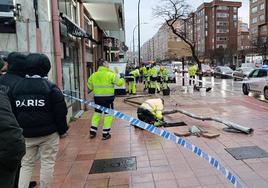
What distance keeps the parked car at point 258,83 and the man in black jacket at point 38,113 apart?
12493 millimetres

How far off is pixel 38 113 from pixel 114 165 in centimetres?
209

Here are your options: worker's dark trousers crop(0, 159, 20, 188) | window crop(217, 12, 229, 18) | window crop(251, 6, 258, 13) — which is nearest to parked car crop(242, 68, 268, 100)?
worker's dark trousers crop(0, 159, 20, 188)

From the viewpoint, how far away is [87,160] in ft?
17.5

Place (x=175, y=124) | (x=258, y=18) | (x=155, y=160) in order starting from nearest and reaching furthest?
(x=155, y=160) → (x=175, y=124) → (x=258, y=18)

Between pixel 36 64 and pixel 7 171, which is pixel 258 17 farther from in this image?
pixel 7 171

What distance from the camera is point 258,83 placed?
48.3 ft

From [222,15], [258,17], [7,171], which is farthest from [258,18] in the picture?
[7,171]

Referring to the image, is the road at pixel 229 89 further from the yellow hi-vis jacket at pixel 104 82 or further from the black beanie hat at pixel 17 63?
→ the black beanie hat at pixel 17 63

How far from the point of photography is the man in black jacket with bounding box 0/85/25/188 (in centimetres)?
190

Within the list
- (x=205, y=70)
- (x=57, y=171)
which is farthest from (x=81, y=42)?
(x=205, y=70)

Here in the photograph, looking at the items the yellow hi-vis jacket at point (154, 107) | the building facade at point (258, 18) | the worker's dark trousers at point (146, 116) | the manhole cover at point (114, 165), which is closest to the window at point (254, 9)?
the building facade at point (258, 18)

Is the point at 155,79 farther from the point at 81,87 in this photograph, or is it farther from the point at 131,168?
the point at 131,168

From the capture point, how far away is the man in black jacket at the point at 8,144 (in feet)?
6.24

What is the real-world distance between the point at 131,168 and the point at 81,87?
21.3ft
